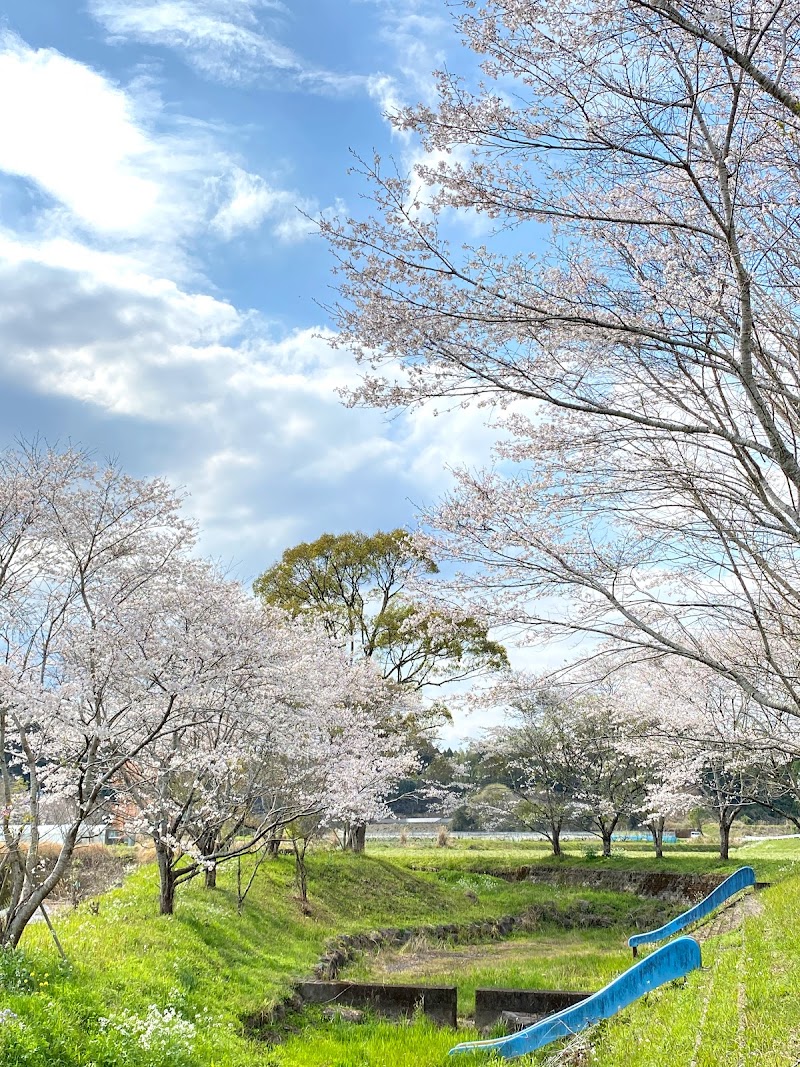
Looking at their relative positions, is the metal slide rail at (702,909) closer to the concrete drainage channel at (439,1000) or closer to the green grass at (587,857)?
the concrete drainage channel at (439,1000)

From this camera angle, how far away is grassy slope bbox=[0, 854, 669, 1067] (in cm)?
563

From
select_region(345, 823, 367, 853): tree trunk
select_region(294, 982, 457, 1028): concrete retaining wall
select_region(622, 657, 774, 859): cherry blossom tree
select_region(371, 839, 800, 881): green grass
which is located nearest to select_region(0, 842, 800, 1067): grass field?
select_region(294, 982, 457, 1028): concrete retaining wall

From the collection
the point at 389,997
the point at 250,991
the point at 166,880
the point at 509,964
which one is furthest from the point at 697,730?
the point at 166,880

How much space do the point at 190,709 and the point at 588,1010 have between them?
4.31 meters

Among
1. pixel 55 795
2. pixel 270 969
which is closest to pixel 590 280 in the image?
pixel 55 795

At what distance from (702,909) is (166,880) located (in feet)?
24.9

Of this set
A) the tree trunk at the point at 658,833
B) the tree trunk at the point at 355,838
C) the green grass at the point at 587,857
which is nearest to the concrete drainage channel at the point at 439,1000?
the green grass at the point at 587,857

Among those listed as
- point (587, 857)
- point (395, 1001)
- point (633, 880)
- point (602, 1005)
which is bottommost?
point (587, 857)

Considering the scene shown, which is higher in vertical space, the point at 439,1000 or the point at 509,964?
the point at 439,1000

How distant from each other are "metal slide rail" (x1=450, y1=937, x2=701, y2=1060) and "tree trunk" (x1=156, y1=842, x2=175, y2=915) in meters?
5.16

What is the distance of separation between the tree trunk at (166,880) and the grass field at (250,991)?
0.18m

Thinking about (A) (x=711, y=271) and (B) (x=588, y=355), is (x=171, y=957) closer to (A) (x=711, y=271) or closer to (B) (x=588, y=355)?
(B) (x=588, y=355)

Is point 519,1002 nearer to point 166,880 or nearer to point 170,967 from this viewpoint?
point 170,967

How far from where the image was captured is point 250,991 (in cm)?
851
